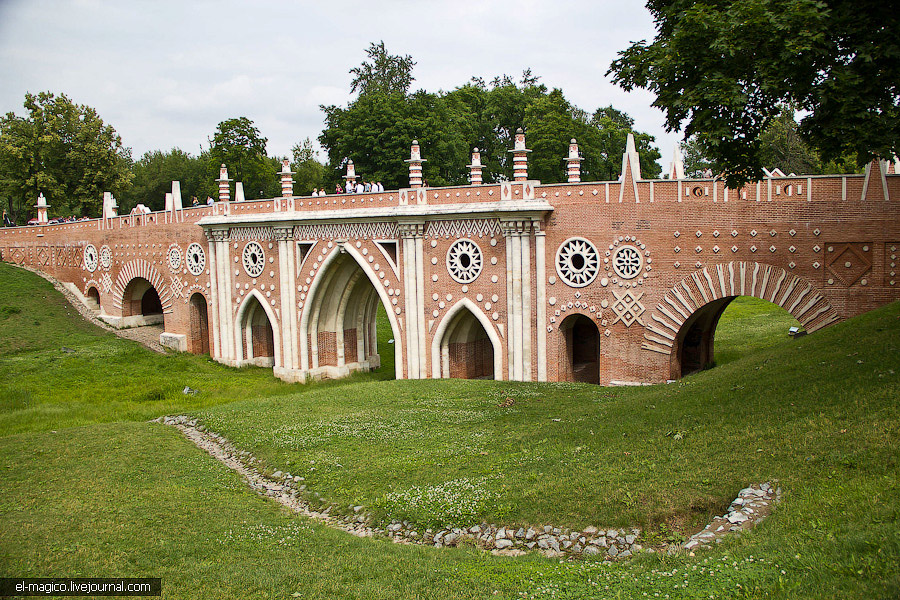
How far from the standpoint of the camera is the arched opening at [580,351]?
2141 cm

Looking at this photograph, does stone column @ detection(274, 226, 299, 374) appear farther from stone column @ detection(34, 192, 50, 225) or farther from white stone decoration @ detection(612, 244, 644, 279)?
stone column @ detection(34, 192, 50, 225)

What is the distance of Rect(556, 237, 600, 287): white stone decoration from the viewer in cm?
2034

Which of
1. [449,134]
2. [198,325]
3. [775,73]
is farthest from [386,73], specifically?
[775,73]

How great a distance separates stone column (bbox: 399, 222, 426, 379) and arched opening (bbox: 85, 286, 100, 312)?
66.5ft

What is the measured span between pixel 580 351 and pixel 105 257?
23.5m

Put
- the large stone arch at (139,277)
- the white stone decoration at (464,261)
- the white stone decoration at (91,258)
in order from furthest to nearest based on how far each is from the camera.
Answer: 1. the white stone decoration at (91,258)
2. the large stone arch at (139,277)
3. the white stone decoration at (464,261)

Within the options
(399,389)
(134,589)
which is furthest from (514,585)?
(399,389)

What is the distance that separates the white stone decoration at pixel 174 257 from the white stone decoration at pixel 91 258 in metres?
5.94

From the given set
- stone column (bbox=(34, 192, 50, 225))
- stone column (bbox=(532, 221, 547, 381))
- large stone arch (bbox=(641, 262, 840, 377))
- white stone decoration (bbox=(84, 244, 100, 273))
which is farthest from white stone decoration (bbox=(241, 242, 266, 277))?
stone column (bbox=(34, 192, 50, 225))

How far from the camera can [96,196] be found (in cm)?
4331

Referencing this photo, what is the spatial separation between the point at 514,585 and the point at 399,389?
11736 millimetres

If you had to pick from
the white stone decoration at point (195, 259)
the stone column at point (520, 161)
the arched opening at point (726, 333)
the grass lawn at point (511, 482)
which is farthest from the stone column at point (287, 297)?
the arched opening at point (726, 333)

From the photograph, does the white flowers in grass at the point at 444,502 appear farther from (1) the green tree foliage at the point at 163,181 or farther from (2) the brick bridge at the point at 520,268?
(1) the green tree foliage at the point at 163,181

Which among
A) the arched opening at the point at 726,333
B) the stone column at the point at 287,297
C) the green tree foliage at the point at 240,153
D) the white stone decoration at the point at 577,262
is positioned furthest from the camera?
the green tree foliage at the point at 240,153
